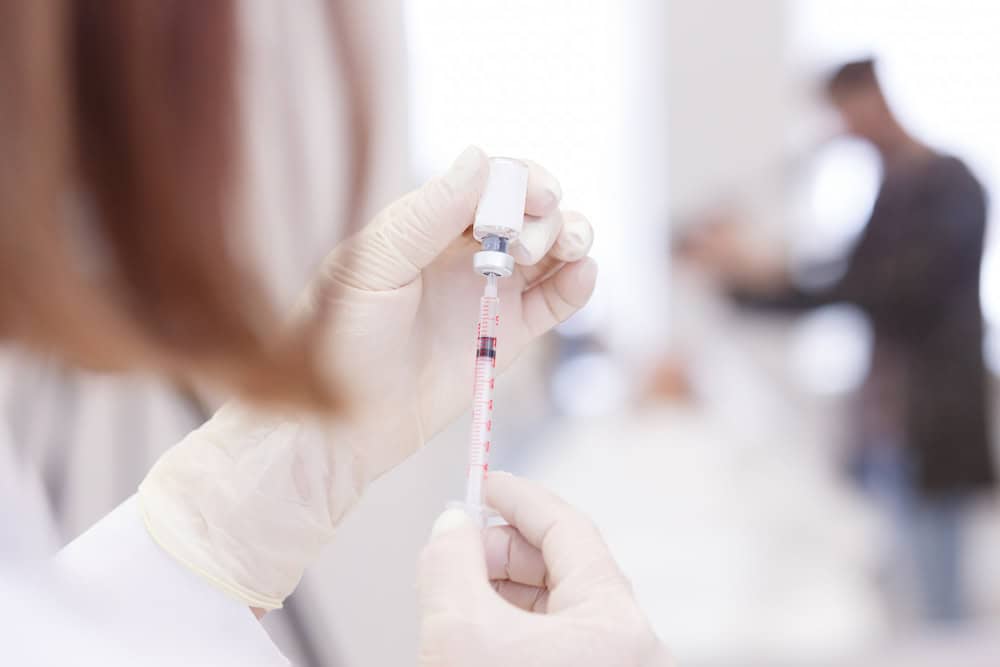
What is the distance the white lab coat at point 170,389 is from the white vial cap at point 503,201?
0.09 metres

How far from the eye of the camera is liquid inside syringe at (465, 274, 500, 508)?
633 millimetres

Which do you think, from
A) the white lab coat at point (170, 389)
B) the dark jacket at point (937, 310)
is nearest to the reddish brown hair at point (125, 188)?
the white lab coat at point (170, 389)

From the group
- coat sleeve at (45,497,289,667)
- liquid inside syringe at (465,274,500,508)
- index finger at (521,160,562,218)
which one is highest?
index finger at (521,160,562,218)

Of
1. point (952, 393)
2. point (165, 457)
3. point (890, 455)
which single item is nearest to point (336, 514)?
point (165, 457)

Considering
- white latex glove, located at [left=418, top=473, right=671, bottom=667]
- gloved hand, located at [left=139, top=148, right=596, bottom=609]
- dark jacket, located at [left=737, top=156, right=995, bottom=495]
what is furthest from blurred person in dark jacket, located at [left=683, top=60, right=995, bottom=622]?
white latex glove, located at [left=418, top=473, right=671, bottom=667]

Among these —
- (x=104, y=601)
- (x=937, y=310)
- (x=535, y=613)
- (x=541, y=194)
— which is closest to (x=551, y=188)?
(x=541, y=194)

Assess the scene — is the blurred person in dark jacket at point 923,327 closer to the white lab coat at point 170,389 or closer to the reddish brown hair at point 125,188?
the white lab coat at point 170,389

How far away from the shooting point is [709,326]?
3.79 m

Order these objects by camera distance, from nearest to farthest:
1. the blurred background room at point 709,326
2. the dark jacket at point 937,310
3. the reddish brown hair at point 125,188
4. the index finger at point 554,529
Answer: the reddish brown hair at point 125,188 < the index finger at point 554,529 < the blurred background room at point 709,326 < the dark jacket at point 937,310

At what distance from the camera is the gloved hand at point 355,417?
0.63 meters

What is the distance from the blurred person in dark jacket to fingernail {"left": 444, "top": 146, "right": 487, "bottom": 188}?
1.69 metres

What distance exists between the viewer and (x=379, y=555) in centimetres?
115

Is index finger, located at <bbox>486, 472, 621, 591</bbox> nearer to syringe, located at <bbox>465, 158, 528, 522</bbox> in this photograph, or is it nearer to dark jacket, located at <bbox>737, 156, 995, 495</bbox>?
syringe, located at <bbox>465, 158, 528, 522</bbox>

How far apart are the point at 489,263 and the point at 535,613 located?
0.24m
